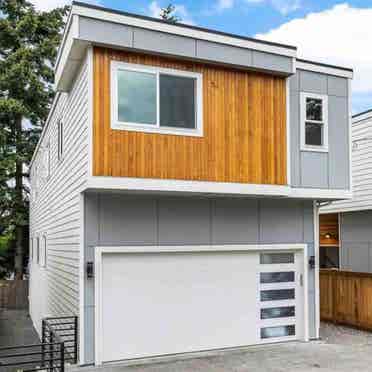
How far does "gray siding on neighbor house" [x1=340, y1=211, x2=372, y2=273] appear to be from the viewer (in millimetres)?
14289

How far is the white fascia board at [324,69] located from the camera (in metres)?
10.0

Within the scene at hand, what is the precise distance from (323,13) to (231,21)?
8.43 m

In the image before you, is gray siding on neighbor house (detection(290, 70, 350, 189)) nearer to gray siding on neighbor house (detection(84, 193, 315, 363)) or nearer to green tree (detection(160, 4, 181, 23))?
gray siding on neighbor house (detection(84, 193, 315, 363))

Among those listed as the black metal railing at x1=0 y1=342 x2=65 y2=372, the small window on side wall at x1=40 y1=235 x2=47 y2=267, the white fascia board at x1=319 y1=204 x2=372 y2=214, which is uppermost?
the white fascia board at x1=319 y1=204 x2=372 y2=214

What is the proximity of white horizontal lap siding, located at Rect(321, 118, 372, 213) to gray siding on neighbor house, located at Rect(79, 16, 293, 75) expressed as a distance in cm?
557

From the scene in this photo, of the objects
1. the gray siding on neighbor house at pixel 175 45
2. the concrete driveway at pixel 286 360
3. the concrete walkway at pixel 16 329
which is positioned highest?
the gray siding on neighbor house at pixel 175 45

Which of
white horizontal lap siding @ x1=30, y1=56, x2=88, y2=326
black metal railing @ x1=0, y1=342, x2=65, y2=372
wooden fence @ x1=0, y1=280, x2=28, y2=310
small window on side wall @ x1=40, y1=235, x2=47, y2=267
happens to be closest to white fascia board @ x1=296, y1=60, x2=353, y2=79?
white horizontal lap siding @ x1=30, y1=56, x2=88, y2=326

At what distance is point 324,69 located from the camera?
33.6 feet

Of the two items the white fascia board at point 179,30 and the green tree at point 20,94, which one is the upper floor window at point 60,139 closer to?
the white fascia board at point 179,30

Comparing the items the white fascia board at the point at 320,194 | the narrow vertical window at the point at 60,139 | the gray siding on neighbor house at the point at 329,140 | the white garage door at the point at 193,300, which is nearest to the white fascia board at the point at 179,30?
the gray siding on neighbor house at the point at 329,140

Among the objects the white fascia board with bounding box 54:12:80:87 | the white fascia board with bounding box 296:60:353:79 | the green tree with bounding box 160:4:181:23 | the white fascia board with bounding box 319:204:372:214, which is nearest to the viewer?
the white fascia board with bounding box 54:12:80:87

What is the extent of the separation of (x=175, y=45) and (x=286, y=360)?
225 inches

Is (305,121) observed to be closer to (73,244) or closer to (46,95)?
(73,244)

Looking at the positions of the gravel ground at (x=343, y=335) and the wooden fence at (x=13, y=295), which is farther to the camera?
the wooden fence at (x=13, y=295)
